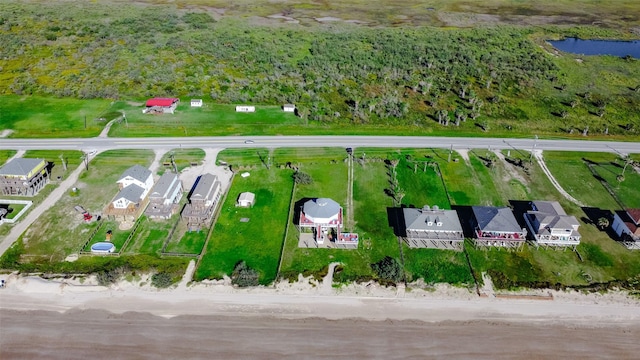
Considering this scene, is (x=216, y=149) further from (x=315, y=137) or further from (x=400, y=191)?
(x=400, y=191)

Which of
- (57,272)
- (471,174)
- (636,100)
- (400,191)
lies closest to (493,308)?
(400,191)

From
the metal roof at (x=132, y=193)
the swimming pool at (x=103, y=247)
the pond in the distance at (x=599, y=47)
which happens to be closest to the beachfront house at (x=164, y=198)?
the metal roof at (x=132, y=193)

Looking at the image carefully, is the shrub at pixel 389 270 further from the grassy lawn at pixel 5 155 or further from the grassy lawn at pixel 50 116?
the grassy lawn at pixel 5 155

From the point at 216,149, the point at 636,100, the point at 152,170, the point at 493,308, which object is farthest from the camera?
the point at 636,100

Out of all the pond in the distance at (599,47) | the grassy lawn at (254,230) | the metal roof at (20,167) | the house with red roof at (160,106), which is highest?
the metal roof at (20,167)

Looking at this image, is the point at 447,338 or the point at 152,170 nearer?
the point at 447,338

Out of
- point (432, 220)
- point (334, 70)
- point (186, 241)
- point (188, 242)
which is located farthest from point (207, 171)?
point (334, 70)

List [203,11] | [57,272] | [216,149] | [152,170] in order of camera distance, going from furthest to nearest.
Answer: [203,11], [216,149], [152,170], [57,272]
